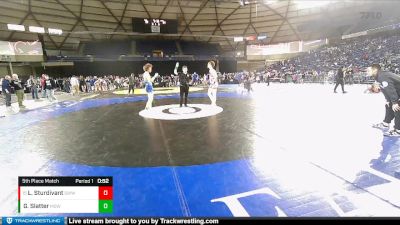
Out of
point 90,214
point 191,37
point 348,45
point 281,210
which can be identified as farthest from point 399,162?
point 191,37

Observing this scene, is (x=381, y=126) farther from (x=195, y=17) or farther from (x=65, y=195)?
(x=195, y=17)

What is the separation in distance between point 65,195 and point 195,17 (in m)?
13.9

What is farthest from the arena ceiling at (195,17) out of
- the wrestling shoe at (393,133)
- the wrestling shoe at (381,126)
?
the wrestling shoe at (393,133)

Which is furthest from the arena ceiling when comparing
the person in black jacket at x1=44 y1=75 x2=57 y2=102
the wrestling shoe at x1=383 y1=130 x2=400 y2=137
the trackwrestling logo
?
the trackwrestling logo

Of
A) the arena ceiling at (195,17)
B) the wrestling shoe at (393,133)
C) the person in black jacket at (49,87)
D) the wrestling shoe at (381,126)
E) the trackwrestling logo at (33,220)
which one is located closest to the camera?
the trackwrestling logo at (33,220)

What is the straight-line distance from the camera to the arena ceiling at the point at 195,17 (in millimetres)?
10242

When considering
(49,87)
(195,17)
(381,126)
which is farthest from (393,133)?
(195,17)

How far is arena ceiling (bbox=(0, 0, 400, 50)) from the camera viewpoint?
10242mm

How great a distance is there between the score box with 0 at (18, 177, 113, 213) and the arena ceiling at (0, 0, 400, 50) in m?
7.71

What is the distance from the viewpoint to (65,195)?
163 centimetres

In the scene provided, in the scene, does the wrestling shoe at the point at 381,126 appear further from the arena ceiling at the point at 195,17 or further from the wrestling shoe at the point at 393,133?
the arena ceiling at the point at 195,17

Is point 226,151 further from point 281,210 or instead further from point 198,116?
point 198,116

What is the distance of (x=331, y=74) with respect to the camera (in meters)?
15.4

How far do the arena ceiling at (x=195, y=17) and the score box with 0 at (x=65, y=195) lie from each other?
771 cm
